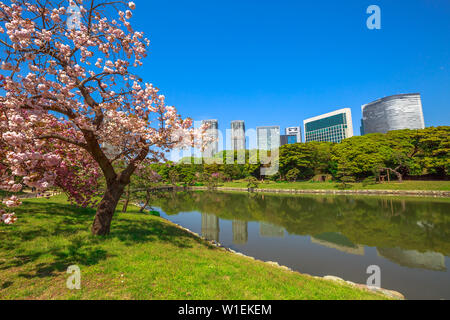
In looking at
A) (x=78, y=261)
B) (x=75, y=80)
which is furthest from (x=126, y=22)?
(x=78, y=261)

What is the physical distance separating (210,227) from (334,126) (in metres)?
189

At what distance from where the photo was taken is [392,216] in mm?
21078

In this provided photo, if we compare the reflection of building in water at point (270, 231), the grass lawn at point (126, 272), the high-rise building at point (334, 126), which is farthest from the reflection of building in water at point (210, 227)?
the high-rise building at point (334, 126)

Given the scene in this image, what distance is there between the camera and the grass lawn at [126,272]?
16.4 feet

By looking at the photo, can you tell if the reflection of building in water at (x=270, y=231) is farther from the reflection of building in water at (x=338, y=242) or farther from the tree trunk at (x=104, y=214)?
the tree trunk at (x=104, y=214)

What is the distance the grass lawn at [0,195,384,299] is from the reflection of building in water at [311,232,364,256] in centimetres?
712

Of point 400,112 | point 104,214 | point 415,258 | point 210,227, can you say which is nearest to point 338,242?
point 415,258

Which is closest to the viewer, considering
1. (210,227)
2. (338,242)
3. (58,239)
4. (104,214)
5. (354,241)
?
(58,239)

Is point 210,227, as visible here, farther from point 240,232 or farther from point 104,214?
point 104,214

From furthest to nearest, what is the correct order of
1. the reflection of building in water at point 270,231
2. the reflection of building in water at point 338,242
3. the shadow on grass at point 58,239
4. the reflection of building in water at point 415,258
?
the reflection of building in water at point 270,231 → the reflection of building in water at point 338,242 → the reflection of building in water at point 415,258 → the shadow on grass at point 58,239

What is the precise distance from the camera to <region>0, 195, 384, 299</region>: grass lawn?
16.4 feet

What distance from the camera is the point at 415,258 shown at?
449 inches

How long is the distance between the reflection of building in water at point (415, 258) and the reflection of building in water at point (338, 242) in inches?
48.0

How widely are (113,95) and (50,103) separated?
2.30m
